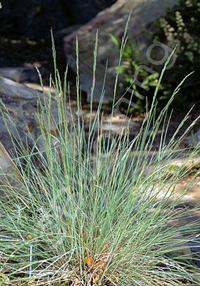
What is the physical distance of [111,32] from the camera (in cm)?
613

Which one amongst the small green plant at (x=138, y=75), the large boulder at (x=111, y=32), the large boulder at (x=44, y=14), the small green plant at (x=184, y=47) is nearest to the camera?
the small green plant at (x=184, y=47)

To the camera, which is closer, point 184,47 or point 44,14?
point 184,47

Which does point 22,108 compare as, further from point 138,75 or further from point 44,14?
point 44,14

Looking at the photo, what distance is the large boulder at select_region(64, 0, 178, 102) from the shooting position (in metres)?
5.96

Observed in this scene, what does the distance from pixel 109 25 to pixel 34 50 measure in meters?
2.69

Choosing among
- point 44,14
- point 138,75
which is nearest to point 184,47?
point 138,75

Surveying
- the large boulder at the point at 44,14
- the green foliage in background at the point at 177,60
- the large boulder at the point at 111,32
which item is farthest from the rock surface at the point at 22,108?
the large boulder at the point at 44,14

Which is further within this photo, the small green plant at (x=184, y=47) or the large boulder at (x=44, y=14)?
the large boulder at (x=44, y=14)

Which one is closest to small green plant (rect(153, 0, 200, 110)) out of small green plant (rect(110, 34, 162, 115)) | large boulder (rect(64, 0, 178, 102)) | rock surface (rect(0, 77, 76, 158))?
small green plant (rect(110, 34, 162, 115))

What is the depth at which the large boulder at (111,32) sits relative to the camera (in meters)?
5.96

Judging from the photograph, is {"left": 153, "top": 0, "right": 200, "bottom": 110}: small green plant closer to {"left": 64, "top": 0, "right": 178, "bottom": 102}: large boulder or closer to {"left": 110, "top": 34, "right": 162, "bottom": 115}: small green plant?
{"left": 110, "top": 34, "right": 162, "bottom": 115}: small green plant

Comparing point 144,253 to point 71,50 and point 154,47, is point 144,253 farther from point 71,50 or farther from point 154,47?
point 71,50

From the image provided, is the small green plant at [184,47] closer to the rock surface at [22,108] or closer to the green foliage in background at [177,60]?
the green foliage in background at [177,60]

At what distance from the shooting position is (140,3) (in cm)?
623
